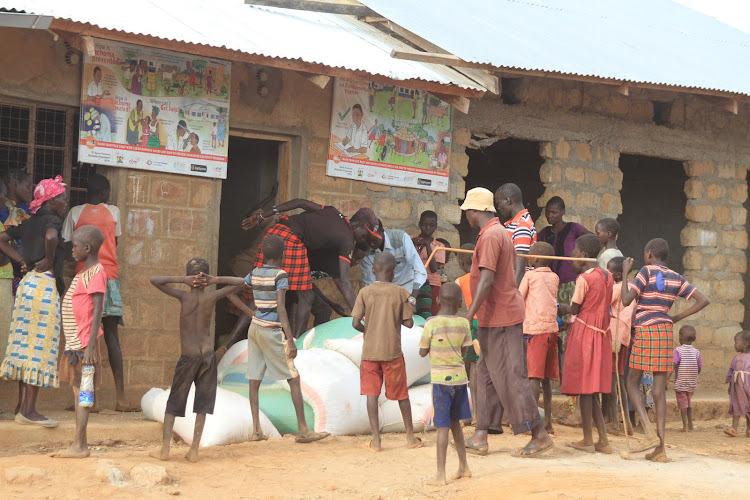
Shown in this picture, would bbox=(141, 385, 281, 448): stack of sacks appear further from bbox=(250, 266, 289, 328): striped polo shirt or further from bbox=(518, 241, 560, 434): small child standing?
bbox=(518, 241, 560, 434): small child standing

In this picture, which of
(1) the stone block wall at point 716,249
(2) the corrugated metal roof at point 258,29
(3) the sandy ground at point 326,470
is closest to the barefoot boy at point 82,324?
(3) the sandy ground at point 326,470

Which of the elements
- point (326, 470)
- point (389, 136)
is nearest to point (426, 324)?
point (326, 470)

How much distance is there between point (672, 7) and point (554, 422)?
844 cm

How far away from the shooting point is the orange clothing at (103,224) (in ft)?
24.7

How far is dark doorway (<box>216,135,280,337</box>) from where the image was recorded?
10.3 meters

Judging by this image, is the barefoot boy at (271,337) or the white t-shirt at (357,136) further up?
the white t-shirt at (357,136)

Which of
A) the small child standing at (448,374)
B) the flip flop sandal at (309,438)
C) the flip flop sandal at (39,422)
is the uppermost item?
the small child standing at (448,374)

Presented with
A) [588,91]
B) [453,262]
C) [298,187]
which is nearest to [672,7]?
[588,91]

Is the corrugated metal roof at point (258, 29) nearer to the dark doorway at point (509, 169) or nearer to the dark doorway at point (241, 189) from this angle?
the dark doorway at point (241, 189)

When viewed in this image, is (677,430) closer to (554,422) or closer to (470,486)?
(554,422)

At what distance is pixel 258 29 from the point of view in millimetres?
8445

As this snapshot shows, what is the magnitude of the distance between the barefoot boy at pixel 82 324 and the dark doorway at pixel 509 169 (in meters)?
8.21

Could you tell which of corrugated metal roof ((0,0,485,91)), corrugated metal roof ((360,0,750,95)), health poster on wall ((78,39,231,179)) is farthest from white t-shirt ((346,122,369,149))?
health poster on wall ((78,39,231,179))

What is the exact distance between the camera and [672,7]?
14.9 m
